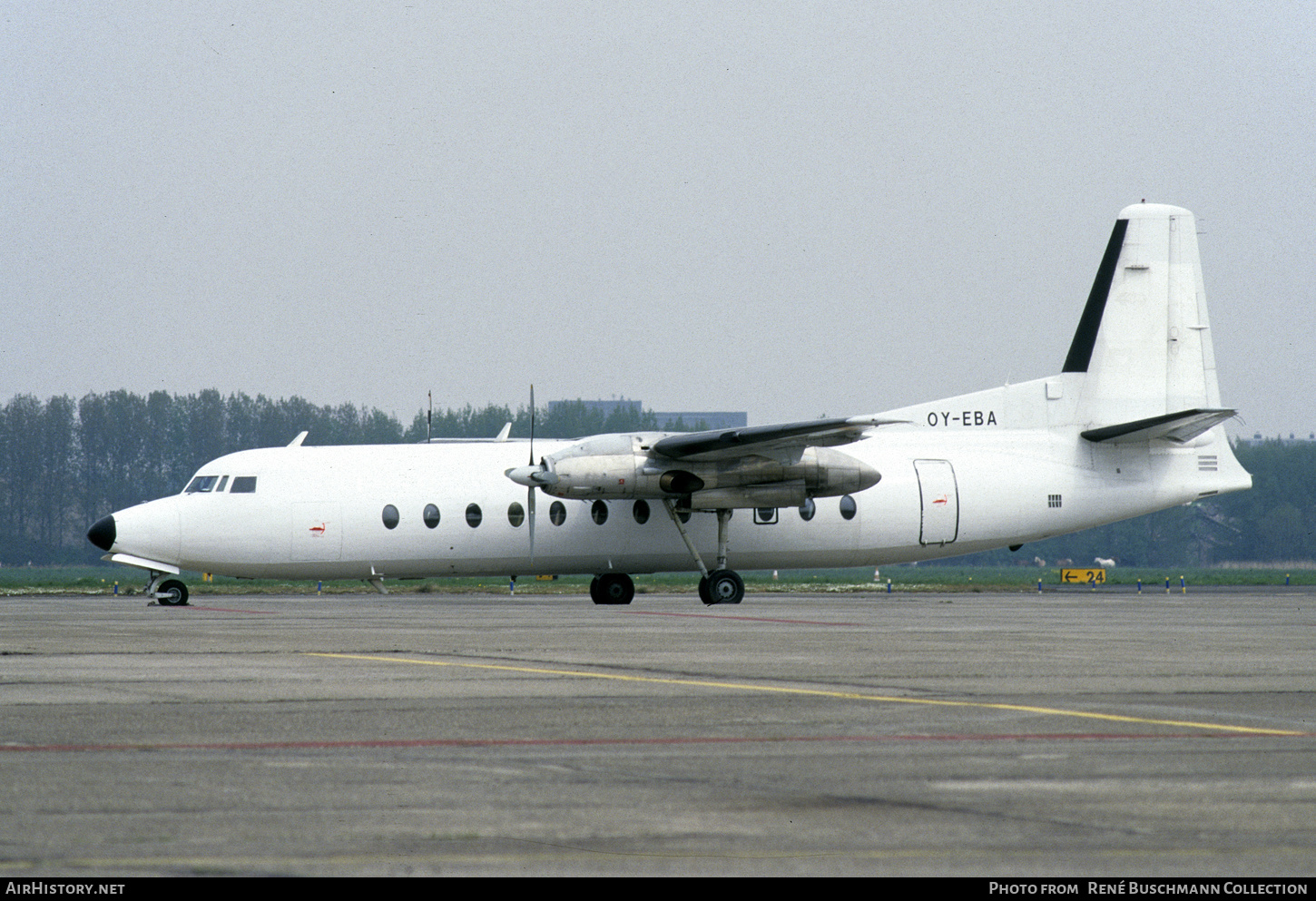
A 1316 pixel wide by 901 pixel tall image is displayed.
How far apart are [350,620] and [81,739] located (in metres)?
13.2

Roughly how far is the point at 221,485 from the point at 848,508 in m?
12.4

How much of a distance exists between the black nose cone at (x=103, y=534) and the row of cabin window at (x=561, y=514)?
2.34 meters

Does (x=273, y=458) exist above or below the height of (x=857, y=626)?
above

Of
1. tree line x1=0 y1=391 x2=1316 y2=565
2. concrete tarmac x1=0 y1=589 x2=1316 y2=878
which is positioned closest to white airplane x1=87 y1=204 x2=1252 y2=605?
concrete tarmac x1=0 y1=589 x2=1316 y2=878

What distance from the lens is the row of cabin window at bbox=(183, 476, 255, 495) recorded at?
1104 inches

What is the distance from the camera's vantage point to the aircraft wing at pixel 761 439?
26.4m

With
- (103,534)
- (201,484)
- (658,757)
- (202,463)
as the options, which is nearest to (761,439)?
(201,484)

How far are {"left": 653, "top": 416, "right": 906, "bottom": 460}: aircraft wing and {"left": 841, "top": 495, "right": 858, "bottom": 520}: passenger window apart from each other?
252cm

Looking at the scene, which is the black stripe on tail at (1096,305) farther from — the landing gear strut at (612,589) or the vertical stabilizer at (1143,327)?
the landing gear strut at (612,589)

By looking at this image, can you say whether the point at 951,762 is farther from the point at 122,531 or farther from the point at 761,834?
the point at 122,531

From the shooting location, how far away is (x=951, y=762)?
316 inches

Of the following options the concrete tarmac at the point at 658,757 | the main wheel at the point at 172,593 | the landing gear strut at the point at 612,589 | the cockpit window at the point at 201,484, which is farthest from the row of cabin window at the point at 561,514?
the concrete tarmac at the point at 658,757

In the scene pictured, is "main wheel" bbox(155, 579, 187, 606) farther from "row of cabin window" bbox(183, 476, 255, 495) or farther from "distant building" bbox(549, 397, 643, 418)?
"distant building" bbox(549, 397, 643, 418)

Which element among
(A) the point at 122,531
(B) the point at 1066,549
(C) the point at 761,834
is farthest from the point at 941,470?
(B) the point at 1066,549
